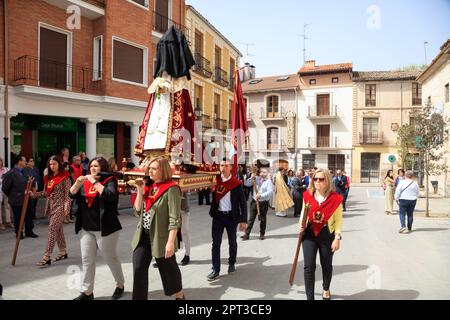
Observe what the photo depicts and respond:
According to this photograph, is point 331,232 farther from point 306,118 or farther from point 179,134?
point 306,118

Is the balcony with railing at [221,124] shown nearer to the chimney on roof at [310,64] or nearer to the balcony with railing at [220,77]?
the balcony with railing at [220,77]

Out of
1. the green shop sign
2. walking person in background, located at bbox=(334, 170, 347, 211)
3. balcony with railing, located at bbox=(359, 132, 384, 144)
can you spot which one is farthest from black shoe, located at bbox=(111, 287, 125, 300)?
balcony with railing, located at bbox=(359, 132, 384, 144)

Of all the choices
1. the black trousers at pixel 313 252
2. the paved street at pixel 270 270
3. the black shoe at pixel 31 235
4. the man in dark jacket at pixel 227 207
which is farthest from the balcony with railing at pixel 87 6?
the black trousers at pixel 313 252

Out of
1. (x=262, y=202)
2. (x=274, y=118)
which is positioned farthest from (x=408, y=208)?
(x=274, y=118)

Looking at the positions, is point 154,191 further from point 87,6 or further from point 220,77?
point 220,77

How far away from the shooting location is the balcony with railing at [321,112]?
111 ft

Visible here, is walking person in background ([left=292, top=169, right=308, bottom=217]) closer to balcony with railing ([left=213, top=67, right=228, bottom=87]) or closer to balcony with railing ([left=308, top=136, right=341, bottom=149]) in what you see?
balcony with railing ([left=213, top=67, right=228, bottom=87])

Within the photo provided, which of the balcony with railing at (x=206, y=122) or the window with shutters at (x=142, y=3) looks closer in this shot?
the window with shutters at (x=142, y=3)

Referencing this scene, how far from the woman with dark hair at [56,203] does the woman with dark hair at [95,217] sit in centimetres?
156

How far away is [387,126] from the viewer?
32.8 m

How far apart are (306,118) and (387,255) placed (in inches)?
1166

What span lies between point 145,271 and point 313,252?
79.4 inches

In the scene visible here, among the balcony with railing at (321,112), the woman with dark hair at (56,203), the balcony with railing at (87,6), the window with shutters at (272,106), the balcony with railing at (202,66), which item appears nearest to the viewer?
the woman with dark hair at (56,203)
